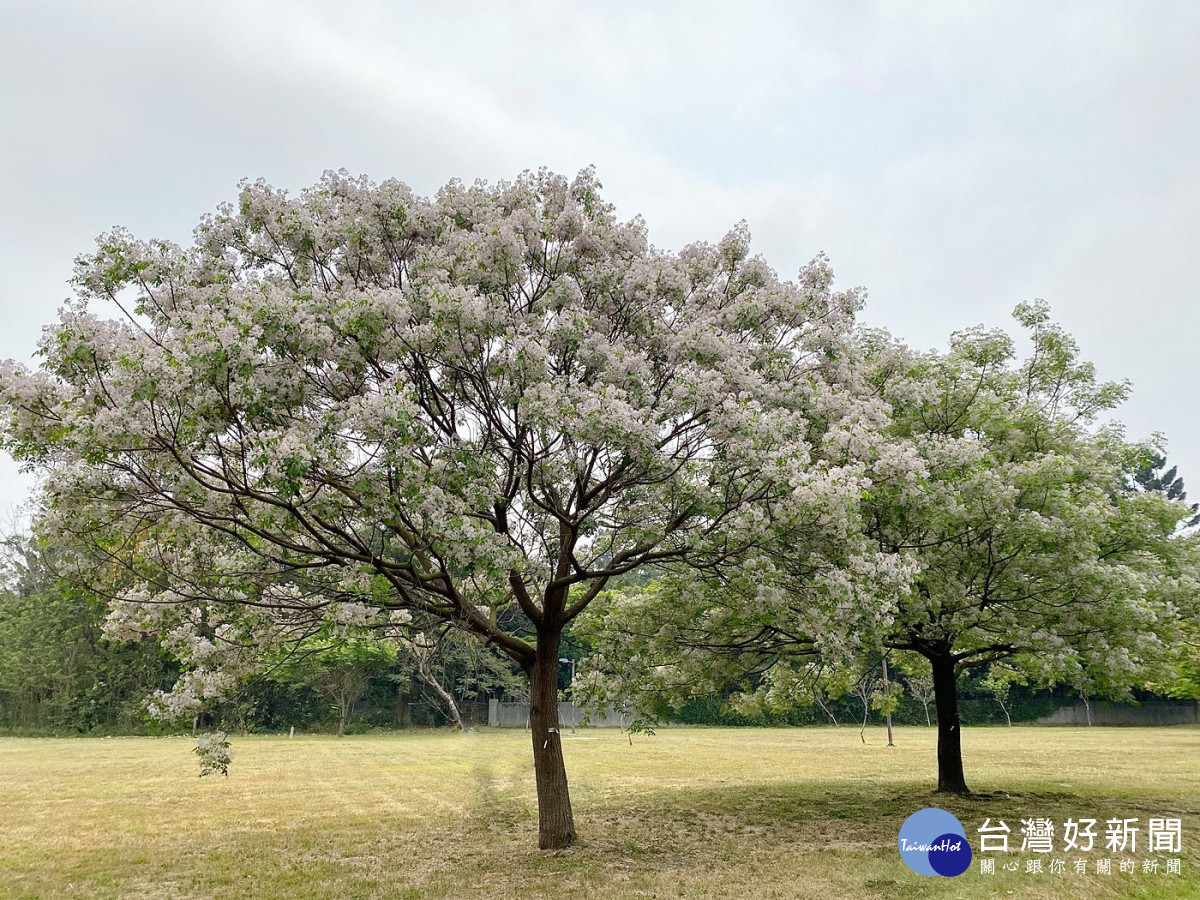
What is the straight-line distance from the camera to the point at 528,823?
13250 mm

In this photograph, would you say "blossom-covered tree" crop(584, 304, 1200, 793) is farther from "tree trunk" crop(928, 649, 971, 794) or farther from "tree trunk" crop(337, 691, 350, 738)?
"tree trunk" crop(337, 691, 350, 738)

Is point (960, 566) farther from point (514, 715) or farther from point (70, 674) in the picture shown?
point (70, 674)

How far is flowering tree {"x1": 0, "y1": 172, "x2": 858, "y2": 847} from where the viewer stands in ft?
25.6

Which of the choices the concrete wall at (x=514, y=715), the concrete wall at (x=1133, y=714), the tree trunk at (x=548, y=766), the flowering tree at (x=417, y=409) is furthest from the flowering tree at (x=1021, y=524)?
the concrete wall at (x=1133, y=714)

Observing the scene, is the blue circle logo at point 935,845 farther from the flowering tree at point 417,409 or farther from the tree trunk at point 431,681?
the tree trunk at point 431,681

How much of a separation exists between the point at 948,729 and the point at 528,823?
308 inches

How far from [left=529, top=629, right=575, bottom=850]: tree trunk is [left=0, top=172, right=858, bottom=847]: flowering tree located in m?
0.04

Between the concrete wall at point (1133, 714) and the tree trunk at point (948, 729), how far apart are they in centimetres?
4130

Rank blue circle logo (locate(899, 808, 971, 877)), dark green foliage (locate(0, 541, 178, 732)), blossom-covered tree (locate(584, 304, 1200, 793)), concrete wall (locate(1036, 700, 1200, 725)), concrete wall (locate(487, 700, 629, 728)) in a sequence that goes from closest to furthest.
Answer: blue circle logo (locate(899, 808, 971, 877)) < blossom-covered tree (locate(584, 304, 1200, 793)) < dark green foliage (locate(0, 541, 178, 732)) < concrete wall (locate(487, 700, 629, 728)) < concrete wall (locate(1036, 700, 1200, 725))

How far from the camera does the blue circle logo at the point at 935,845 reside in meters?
8.97

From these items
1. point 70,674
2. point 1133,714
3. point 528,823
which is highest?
point 70,674

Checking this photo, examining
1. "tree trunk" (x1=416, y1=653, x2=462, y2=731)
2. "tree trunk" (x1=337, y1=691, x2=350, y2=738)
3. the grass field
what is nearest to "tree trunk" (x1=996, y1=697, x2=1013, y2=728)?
the grass field

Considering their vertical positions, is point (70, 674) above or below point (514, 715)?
above

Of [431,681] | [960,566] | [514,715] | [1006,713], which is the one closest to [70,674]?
[514,715]
